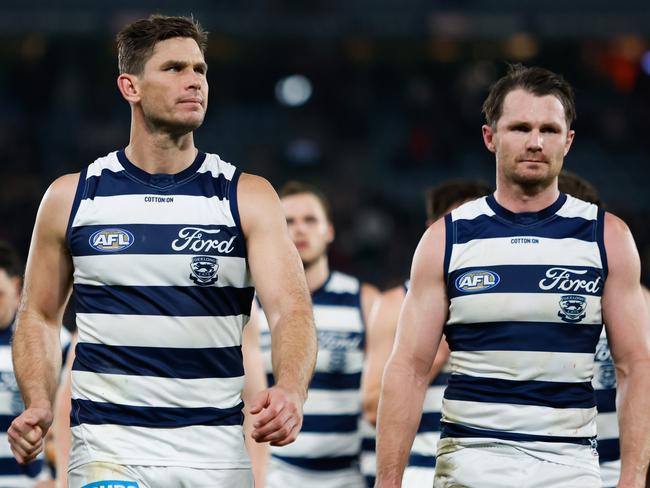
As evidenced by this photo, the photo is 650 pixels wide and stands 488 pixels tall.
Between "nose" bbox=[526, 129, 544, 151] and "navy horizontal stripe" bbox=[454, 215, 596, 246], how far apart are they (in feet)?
0.94

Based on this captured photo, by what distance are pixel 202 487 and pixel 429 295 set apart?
45.4 inches

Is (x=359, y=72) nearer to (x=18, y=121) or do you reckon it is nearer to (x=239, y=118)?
(x=239, y=118)

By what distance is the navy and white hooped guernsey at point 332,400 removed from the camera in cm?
732

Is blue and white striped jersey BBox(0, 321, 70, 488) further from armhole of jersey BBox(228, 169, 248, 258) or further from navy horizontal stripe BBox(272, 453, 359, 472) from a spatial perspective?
armhole of jersey BBox(228, 169, 248, 258)

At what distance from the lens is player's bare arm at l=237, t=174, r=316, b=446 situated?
425cm

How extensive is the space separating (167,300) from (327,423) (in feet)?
10.2

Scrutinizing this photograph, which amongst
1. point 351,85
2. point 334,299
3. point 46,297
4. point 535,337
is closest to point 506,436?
point 535,337

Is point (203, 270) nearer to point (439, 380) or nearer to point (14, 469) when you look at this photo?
point (439, 380)

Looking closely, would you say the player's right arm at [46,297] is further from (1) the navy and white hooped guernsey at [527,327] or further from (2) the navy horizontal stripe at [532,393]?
(2) the navy horizontal stripe at [532,393]

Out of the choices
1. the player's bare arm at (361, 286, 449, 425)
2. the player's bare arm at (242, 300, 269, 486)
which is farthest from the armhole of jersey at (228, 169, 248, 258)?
the player's bare arm at (361, 286, 449, 425)

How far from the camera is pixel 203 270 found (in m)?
4.44

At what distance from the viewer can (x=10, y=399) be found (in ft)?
24.2

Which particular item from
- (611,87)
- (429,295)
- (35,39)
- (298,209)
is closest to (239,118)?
(35,39)

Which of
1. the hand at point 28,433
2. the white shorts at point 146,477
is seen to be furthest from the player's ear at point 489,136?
the hand at point 28,433
